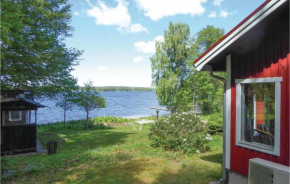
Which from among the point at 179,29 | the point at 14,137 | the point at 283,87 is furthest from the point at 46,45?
the point at 179,29

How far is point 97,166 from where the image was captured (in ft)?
22.5

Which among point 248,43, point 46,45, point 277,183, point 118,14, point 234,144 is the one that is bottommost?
point 277,183

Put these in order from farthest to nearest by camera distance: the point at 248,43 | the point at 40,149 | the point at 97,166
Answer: the point at 40,149 < the point at 97,166 < the point at 248,43

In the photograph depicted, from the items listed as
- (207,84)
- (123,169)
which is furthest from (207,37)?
(123,169)

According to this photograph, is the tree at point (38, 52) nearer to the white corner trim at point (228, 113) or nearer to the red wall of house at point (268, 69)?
the white corner trim at point (228, 113)

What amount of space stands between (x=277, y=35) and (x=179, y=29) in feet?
77.6

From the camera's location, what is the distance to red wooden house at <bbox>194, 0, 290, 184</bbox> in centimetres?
400

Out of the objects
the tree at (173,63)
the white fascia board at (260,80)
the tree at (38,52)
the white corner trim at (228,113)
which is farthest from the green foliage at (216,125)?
the tree at (173,63)

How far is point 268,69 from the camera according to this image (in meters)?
4.34

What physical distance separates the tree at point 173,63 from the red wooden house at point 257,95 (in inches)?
812

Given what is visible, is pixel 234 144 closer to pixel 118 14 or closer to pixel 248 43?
pixel 248 43

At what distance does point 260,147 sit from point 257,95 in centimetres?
124

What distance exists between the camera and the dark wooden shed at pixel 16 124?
34.2 ft

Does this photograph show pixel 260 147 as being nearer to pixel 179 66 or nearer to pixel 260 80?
pixel 260 80
